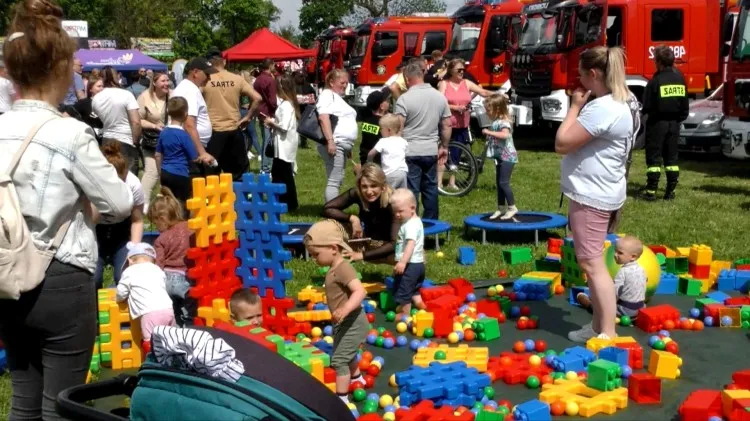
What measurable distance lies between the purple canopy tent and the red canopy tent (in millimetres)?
6510

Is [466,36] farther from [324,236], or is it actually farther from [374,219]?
[324,236]

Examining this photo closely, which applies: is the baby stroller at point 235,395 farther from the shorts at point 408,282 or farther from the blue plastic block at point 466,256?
the blue plastic block at point 466,256

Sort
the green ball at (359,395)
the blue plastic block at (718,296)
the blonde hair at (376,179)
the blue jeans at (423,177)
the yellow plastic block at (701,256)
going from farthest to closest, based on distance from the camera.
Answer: the blue jeans at (423,177) → the yellow plastic block at (701,256) → the blonde hair at (376,179) → the blue plastic block at (718,296) → the green ball at (359,395)

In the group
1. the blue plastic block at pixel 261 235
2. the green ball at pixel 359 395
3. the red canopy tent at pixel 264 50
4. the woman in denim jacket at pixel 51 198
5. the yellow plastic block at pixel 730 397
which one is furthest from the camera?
the red canopy tent at pixel 264 50

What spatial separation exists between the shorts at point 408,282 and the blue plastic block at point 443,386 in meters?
1.75

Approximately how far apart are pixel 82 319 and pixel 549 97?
1669 centimetres

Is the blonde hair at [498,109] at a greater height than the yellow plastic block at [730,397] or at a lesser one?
greater

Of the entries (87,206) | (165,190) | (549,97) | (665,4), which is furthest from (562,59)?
(87,206)

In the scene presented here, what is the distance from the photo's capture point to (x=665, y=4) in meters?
18.1

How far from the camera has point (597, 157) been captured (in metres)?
6.25

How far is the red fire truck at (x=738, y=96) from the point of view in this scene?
14820 mm

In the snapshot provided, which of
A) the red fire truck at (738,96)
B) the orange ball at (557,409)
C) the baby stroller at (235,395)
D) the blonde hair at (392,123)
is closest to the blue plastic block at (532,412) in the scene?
the orange ball at (557,409)

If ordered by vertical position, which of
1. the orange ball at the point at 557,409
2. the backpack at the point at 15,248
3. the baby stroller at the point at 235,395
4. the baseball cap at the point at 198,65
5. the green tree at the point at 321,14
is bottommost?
the orange ball at the point at 557,409

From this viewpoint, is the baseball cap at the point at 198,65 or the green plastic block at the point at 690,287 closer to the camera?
the green plastic block at the point at 690,287
